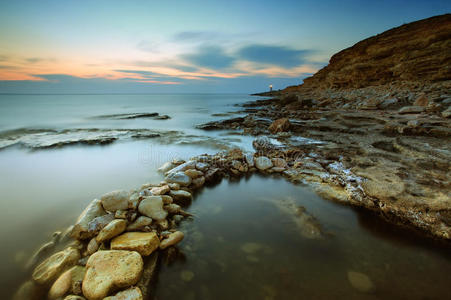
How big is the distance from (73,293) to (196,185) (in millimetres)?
2576

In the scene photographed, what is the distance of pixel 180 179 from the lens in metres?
4.14

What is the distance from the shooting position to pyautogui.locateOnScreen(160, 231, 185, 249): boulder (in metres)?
2.46

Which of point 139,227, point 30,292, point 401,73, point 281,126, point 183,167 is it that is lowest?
point 30,292

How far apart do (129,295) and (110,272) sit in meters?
0.32

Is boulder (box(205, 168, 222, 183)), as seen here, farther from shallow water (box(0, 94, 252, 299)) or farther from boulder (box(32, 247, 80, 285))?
boulder (box(32, 247, 80, 285))

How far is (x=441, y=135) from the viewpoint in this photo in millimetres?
6074

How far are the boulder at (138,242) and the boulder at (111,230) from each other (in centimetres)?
7

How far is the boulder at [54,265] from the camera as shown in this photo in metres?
2.07

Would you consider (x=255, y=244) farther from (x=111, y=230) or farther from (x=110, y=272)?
(x=111, y=230)

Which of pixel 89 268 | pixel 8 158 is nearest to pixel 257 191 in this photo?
pixel 89 268

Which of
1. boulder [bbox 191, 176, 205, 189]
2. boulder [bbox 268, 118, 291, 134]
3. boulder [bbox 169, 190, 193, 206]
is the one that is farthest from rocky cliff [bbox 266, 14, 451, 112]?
boulder [bbox 169, 190, 193, 206]

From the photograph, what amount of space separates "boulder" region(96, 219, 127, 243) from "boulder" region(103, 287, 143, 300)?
88 cm

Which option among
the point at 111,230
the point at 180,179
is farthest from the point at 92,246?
the point at 180,179

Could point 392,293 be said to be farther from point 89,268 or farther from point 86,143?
point 86,143
